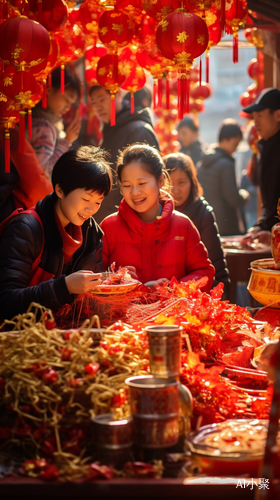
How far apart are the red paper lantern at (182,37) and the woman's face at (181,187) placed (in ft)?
3.02

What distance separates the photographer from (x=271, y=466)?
907mm

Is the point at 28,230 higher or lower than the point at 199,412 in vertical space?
higher

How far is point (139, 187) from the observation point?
2.35 m

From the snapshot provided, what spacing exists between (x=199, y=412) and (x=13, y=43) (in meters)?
1.73

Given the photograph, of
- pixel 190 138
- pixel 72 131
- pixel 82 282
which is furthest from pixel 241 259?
pixel 190 138

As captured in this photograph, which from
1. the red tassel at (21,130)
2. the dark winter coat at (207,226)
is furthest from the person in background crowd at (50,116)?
the red tassel at (21,130)

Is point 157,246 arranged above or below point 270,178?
below

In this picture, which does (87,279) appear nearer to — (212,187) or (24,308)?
(24,308)

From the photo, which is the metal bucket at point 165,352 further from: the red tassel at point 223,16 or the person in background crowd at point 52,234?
the red tassel at point 223,16

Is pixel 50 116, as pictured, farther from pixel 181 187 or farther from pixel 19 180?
pixel 181 187

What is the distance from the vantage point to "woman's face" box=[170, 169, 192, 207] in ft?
10.6

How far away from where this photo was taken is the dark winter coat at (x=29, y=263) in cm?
170

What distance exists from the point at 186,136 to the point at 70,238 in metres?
5.73

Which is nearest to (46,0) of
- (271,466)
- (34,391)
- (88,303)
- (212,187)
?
(88,303)
